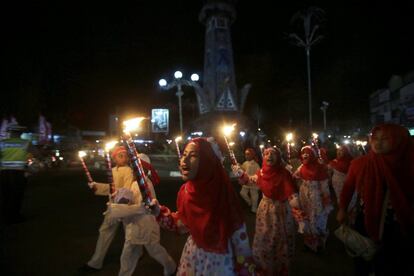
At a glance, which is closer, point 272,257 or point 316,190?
point 272,257

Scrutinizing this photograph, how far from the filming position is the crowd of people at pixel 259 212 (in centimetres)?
318

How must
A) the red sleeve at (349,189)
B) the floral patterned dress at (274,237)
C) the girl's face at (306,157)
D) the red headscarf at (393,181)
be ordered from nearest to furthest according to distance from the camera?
the red headscarf at (393,181), the red sleeve at (349,189), the floral patterned dress at (274,237), the girl's face at (306,157)

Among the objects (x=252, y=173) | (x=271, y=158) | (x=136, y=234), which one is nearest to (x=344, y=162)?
(x=252, y=173)

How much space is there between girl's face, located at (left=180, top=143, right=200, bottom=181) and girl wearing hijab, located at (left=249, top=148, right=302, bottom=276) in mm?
2359

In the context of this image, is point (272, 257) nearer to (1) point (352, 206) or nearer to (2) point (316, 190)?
(1) point (352, 206)

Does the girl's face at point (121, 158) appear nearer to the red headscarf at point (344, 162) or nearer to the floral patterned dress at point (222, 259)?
the floral patterned dress at point (222, 259)

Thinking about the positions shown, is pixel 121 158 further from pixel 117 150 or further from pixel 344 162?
pixel 344 162

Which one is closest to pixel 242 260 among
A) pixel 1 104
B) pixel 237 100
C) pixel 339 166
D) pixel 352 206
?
pixel 352 206

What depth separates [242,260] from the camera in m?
3.15

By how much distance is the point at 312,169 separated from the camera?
693 cm

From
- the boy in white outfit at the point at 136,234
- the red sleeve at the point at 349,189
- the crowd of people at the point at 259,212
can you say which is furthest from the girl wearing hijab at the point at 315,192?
the boy in white outfit at the point at 136,234

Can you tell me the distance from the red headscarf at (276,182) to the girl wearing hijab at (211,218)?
2.23m

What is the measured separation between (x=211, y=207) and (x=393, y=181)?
176 centimetres

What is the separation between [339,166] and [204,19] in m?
26.2
